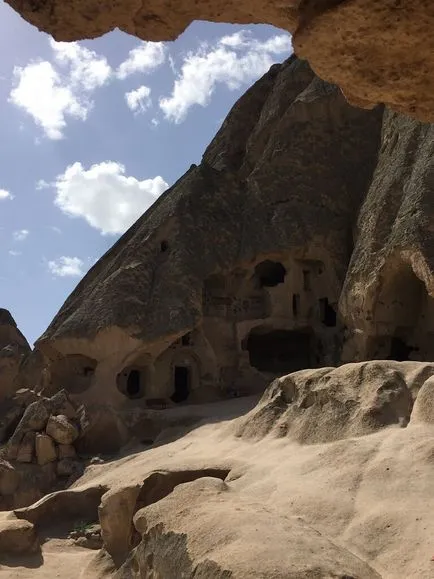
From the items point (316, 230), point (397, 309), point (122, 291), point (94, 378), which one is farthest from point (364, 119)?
point (94, 378)

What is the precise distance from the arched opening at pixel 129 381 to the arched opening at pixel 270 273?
4.83 meters

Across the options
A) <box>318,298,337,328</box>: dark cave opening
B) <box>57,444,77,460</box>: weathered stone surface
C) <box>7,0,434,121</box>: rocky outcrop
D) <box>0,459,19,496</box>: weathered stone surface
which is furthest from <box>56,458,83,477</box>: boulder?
<box>7,0,434,121</box>: rocky outcrop

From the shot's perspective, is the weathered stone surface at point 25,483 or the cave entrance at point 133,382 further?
the cave entrance at point 133,382

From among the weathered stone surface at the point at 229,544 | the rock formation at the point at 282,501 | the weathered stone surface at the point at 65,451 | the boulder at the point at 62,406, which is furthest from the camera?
the boulder at the point at 62,406

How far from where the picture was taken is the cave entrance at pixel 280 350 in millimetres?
20719

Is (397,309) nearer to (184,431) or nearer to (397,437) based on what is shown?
(184,431)

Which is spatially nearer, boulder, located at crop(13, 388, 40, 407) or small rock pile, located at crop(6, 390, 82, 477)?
small rock pile, located at crop(6, 390, 82, 477)

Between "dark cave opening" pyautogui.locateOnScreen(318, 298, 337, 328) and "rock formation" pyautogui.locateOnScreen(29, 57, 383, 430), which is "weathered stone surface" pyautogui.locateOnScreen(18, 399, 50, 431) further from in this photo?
"dark cave opening" pyautogui.locateOnScreen(318, 298, 337, 328)

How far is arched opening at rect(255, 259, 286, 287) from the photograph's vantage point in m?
20.8

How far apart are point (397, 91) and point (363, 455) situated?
420 centimetres

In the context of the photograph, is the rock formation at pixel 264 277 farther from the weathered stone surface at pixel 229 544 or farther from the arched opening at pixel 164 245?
the weathered stone surface at pixel 229 544

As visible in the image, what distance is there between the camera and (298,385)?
9.53 m

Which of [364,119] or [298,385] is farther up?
[364,119]

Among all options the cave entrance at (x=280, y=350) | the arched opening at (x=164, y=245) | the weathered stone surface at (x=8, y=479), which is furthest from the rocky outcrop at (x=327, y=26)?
the cave entrance at (x=280, y=350)
